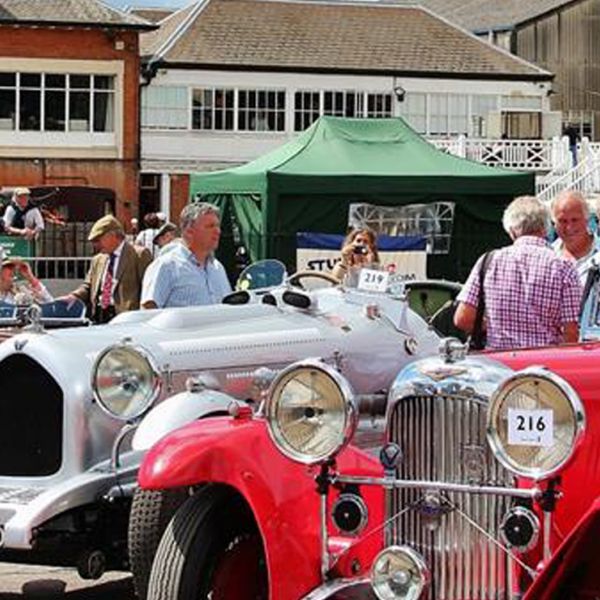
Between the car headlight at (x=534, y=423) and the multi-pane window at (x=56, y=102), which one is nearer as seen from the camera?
the car headlight at (x=534, y=423)

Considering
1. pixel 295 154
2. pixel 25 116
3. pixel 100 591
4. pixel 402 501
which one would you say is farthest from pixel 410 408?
pixel 25 116

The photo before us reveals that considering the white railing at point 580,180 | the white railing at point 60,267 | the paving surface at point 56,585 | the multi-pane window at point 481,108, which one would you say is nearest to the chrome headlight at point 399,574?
the paving surface at point 56,585

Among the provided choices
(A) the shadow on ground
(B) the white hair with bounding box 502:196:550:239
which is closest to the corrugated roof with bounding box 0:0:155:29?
(A) the shadow on ground

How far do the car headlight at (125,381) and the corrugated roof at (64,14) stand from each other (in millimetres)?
34621

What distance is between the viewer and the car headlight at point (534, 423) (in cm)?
397

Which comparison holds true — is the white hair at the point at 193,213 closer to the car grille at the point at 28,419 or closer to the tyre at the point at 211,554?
the car grille at the point at 28,419

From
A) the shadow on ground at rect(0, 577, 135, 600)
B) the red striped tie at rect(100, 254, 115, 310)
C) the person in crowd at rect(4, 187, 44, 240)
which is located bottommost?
the shadow on ground at rect(0, 577, 135, 600)

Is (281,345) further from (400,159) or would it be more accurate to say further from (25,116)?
(25,116)

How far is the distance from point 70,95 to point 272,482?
37.2m

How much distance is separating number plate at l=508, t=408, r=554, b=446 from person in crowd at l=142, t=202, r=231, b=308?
396cm

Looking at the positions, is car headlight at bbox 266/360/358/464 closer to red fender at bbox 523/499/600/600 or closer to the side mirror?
red fender at bbox 523/499/600/600

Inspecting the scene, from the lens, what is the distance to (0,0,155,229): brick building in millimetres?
39906

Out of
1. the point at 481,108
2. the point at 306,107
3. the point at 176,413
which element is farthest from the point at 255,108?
the point at 176,413

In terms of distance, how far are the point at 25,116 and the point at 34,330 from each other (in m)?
35.0
